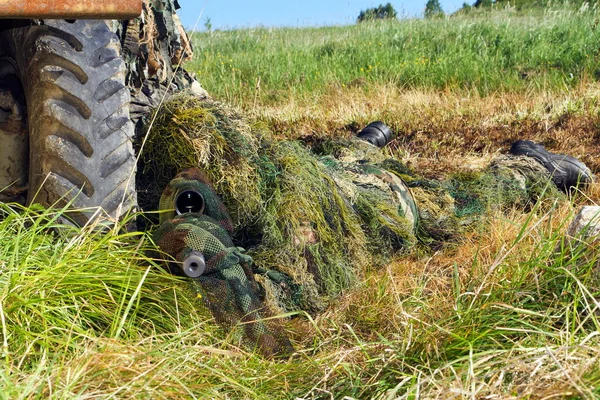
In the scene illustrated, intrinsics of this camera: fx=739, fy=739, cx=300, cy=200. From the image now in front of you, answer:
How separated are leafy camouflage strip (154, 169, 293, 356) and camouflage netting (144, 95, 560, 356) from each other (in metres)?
0.22

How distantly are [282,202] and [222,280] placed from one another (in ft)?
2.38

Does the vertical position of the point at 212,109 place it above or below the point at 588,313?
above

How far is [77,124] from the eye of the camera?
3.22 m

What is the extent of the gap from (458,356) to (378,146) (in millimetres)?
3755

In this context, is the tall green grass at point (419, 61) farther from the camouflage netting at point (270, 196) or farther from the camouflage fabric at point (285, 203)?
the camouflage netting at point (270, 196)

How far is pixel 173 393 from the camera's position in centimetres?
222

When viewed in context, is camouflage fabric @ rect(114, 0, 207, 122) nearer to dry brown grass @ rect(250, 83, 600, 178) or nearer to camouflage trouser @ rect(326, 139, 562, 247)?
camouflage trouser @ rect(326, 139, 562, 247)

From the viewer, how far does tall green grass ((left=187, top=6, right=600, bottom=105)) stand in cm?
1020

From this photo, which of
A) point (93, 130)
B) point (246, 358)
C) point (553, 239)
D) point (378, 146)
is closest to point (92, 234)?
point (93, 130)

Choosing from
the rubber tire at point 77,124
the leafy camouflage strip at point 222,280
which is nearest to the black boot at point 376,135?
the rubber tire at point 77,124

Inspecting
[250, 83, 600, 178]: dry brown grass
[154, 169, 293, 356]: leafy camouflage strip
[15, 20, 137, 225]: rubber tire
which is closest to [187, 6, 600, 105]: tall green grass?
[250, 83, 600, 178]: dry brown grass

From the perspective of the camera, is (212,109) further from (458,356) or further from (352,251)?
(458,356)

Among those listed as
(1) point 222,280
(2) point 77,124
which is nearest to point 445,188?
(1) point 222,280

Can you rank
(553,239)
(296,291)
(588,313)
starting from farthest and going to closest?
(296,291), (553,239), (588,313)
